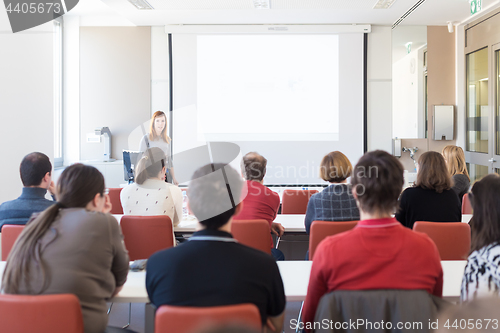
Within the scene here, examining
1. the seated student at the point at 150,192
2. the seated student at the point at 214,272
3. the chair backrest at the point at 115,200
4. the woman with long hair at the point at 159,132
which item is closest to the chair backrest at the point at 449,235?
the seated student at the point at 214,272

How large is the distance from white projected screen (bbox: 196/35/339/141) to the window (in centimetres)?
225

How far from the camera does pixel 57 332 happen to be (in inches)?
52.4

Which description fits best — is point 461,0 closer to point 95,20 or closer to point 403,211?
point 403,211

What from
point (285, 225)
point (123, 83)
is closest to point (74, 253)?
point (285, 225)

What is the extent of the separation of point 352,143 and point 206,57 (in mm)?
2694

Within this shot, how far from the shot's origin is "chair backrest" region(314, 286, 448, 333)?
1283 mm

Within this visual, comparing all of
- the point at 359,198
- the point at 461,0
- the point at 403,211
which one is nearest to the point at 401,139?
the point at 461,0

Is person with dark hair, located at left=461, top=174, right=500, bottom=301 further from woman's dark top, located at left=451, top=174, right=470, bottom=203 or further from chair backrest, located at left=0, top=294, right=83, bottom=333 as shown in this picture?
woman's dark top, located at left=451, top=174, right=470, bottom=203

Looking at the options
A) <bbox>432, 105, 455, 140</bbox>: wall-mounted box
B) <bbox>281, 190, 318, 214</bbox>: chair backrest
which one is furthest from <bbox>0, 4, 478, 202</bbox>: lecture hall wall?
<bbox>281, 190, 318, 214</bbox>: chair backrest

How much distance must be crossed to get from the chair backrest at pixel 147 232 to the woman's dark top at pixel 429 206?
1.56 m

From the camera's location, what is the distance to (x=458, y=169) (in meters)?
3.77

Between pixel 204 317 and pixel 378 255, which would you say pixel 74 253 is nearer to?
pixel 204 317

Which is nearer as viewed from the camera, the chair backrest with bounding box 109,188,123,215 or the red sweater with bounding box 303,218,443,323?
the red sweater with bounding box 303,218,443,323

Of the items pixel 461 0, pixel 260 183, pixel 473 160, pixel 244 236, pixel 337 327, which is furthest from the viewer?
pixel 473 160
